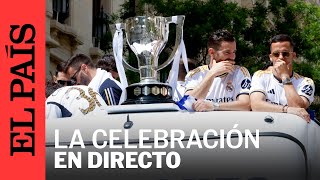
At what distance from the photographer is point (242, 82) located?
466 cm

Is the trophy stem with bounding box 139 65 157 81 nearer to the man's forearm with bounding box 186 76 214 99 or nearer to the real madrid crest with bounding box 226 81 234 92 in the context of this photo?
the man's forearm with bounding box 186 76 214 99

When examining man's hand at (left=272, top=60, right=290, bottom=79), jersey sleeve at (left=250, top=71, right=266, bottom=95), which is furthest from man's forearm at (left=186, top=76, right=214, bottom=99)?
man's hand at (left=272, top=60, right=290, bottom=79)

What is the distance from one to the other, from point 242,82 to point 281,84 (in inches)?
9.4

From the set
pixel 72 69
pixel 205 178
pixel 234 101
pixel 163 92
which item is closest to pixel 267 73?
pixel 234 101

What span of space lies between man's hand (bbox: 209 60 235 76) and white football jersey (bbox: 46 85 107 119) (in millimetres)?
698

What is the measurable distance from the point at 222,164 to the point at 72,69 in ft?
9.43

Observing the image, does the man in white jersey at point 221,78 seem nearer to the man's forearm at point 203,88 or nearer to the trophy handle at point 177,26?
the man's forearm at point 203,88

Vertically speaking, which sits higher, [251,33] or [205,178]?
[251,33]

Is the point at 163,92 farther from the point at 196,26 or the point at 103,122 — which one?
the point at 196,26

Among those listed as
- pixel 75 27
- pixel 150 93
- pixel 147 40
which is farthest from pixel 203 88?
pixel 75 27

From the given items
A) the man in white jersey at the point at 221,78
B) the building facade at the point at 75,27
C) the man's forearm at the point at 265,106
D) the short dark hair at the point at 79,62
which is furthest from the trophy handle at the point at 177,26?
the building facade at the point at 75,27

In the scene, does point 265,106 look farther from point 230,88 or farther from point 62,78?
point 62,78

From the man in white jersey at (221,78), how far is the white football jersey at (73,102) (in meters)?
0.59

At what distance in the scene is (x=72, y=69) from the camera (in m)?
5.54
